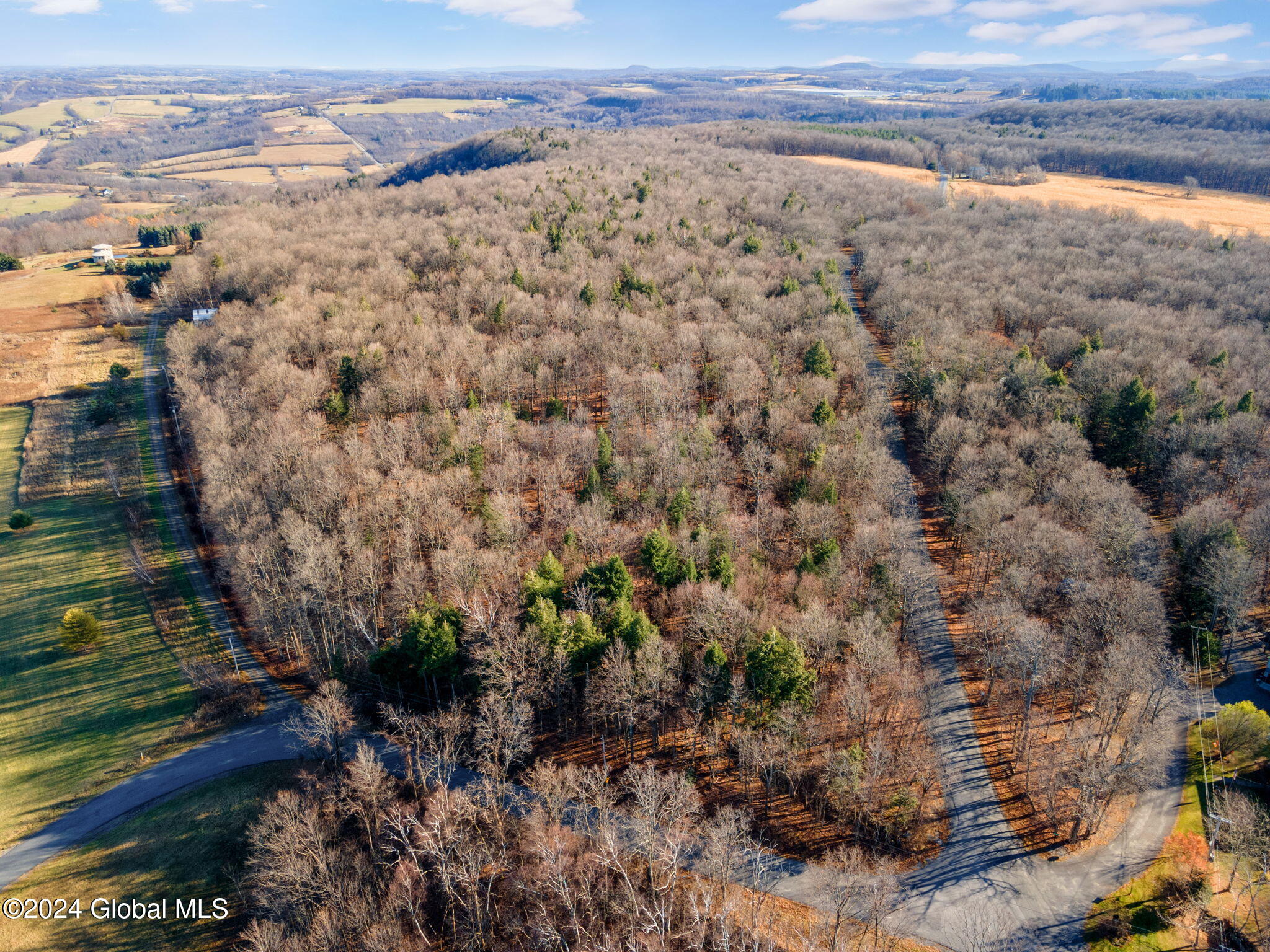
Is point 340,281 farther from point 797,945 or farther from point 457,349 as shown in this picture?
point 797,945

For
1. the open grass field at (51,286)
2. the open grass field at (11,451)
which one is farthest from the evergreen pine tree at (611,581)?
the open grass field at (51,286)

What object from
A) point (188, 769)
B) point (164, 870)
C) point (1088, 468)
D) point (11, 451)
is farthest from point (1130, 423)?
point (11, 451)

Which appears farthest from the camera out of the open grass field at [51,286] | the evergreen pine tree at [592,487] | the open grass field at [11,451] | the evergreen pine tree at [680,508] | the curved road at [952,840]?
the open grass field at [51,286]

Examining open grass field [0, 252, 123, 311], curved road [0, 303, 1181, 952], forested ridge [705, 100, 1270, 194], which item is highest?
forested ridge [705, 100, 1270, 194]

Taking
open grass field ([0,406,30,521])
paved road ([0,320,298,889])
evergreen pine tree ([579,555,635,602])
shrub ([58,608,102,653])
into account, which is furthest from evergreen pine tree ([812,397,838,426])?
open grass field ([0,406,30,521])

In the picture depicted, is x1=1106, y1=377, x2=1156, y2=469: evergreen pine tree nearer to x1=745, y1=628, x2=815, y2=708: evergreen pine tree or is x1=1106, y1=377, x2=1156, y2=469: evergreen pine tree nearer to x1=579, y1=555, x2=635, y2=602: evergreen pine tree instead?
x1=745, y1=628, x2=815, y2=708: evergreen pine tree

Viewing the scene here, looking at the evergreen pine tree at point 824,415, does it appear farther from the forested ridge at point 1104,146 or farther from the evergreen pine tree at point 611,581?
the forested ridge at point 1104,146
